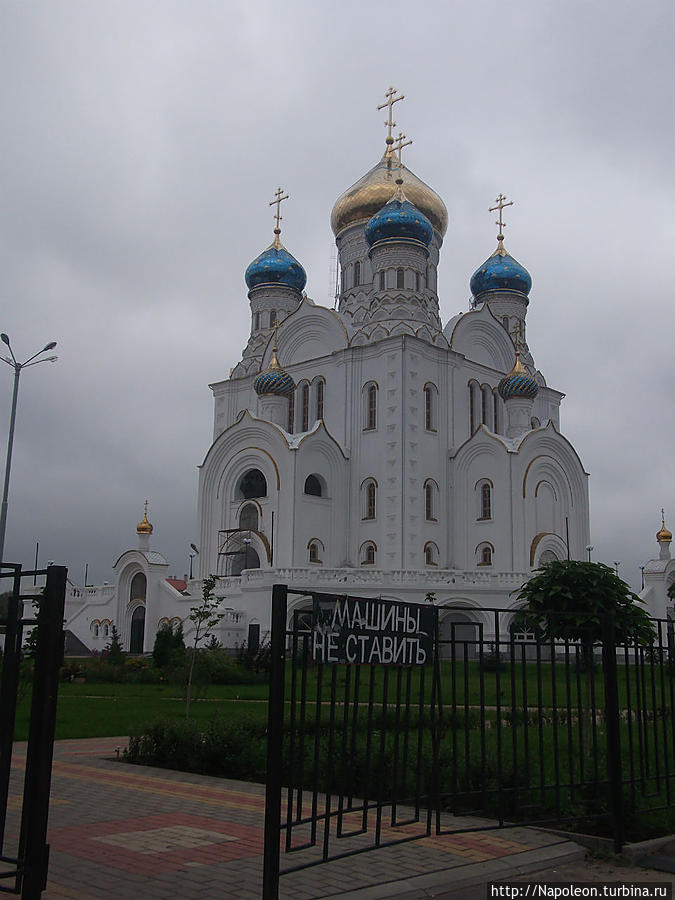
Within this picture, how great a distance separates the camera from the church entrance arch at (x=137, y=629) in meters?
30.5

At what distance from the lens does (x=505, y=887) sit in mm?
5242

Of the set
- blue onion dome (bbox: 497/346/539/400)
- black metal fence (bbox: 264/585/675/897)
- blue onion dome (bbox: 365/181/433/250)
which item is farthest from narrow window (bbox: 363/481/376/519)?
black metal fence (bbox: 264/585/675/897)

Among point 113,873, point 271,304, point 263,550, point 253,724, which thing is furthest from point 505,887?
point 271,304

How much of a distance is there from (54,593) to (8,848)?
264cm

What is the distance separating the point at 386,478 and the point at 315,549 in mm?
3520

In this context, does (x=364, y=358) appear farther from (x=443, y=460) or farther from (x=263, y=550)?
(x=263, y=550)

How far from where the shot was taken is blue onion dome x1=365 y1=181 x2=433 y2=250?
34312 millimetres

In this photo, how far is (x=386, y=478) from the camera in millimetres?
31562

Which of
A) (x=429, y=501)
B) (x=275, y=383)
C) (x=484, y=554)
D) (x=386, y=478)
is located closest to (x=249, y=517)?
(x=275, y=383)

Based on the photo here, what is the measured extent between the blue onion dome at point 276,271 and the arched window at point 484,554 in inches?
580

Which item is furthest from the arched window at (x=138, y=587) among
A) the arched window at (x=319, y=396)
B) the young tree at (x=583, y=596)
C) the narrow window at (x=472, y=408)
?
the young tree at (x=583, y=596)

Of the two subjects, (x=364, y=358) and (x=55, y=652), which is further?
(x=364, y=358)

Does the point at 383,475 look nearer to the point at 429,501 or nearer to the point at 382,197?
the point at 429,501

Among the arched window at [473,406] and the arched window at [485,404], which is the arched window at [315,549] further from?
the arched window at [485,404]
